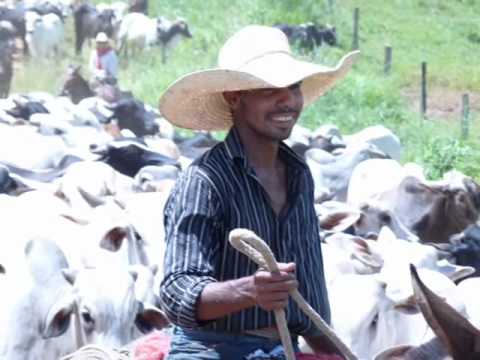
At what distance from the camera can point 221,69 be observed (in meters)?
4.38

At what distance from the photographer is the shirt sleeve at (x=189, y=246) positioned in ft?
13.6

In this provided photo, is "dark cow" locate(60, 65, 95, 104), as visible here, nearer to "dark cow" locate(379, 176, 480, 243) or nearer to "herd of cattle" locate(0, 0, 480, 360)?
"herd of cattle" locate(0, 0, 480, 360)

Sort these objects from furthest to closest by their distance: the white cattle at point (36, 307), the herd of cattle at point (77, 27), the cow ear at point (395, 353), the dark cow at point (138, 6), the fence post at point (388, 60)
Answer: the dark cow at point (138, 6)
the herd of cattle at point (77, 27)
the fence post at point (388, 60)
the white cattle at point (36, 307)
the cow ear at point (395, 353)

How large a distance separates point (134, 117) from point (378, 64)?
9.76 meters

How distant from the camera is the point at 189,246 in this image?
4184mm

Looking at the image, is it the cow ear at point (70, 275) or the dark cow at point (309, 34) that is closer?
the cow ear at point (70, 275)

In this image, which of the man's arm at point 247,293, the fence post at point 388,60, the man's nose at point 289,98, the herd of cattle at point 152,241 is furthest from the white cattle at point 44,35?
the man's arm at point 247,293

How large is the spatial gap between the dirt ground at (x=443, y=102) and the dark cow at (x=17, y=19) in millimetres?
9453

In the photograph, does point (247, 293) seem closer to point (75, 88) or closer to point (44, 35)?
point (75, 88)

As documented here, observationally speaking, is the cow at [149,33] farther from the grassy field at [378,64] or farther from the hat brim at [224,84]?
the hat brim at [224,84]

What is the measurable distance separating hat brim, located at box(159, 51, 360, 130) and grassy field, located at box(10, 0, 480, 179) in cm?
1249

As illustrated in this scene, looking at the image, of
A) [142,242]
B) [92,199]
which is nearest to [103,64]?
[92,199]

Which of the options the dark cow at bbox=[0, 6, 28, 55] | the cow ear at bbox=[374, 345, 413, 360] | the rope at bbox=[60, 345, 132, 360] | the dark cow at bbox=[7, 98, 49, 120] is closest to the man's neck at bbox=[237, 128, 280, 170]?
the rope at bbox=[60, 345, 132, 360]

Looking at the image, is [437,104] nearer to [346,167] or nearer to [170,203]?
[346,167]
